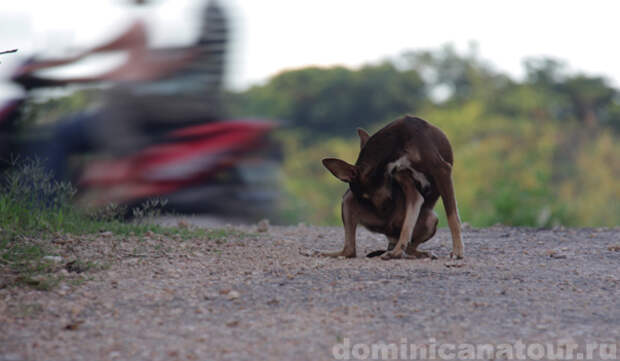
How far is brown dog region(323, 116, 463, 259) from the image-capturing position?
5.64 metres

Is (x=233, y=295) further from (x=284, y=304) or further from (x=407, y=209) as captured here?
(x=407, y=209)

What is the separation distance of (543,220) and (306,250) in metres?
4.74

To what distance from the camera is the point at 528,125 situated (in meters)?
22.0

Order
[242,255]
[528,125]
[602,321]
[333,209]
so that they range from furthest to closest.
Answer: [528,125] → [333,209] → [242,255] → [602,321]

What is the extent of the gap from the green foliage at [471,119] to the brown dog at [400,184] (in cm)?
965

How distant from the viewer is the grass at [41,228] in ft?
15.1

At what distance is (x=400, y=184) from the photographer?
573 centimetres

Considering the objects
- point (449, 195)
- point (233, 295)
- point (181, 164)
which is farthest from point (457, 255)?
point (181, 164)

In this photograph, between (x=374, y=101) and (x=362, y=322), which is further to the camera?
(x=374, y=101)

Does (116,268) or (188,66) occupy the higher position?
(188,66)

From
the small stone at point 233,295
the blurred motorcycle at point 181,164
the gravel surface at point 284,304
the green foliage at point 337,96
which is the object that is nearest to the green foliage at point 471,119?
the green foliage at point 337,96

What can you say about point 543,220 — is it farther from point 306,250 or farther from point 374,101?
point 374,101

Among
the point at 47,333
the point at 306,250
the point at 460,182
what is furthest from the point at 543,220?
the point at 460,182

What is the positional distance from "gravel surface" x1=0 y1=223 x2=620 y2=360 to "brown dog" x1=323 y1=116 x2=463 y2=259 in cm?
28
